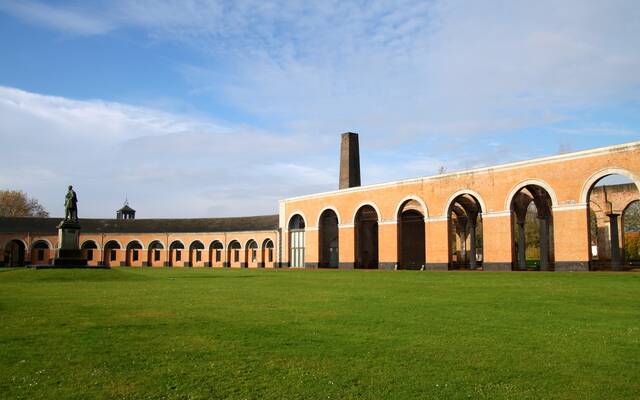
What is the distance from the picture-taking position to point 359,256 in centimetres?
4575

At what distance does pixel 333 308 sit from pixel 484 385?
7157mm

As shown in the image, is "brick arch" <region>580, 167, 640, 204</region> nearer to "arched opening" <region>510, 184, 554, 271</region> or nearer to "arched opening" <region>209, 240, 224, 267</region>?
"arched opening" <region>510, 184, 554, 271</region>

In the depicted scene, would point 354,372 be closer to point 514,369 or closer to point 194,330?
point 514,369

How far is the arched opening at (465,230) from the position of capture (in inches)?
1547

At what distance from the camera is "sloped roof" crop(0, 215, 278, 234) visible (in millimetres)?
62062

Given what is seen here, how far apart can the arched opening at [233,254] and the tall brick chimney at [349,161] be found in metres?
15.8

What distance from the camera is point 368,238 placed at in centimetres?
4831

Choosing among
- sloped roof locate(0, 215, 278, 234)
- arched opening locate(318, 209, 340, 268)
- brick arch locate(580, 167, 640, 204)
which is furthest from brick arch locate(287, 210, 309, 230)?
brick arch locate(580, 167, 640, 204)

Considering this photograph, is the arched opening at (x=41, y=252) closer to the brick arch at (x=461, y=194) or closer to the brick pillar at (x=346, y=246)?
the brick pillar at (x=346, y=246)

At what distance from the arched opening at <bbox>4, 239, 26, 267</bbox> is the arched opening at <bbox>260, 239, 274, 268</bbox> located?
28.7m

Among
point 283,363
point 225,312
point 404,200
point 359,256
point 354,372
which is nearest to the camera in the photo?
point 354,372

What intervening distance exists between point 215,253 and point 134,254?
1089 cm

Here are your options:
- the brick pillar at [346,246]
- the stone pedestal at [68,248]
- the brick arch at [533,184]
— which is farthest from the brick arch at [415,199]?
the stone pedestal at [68,248]

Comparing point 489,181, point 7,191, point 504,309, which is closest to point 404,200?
point 489,181
